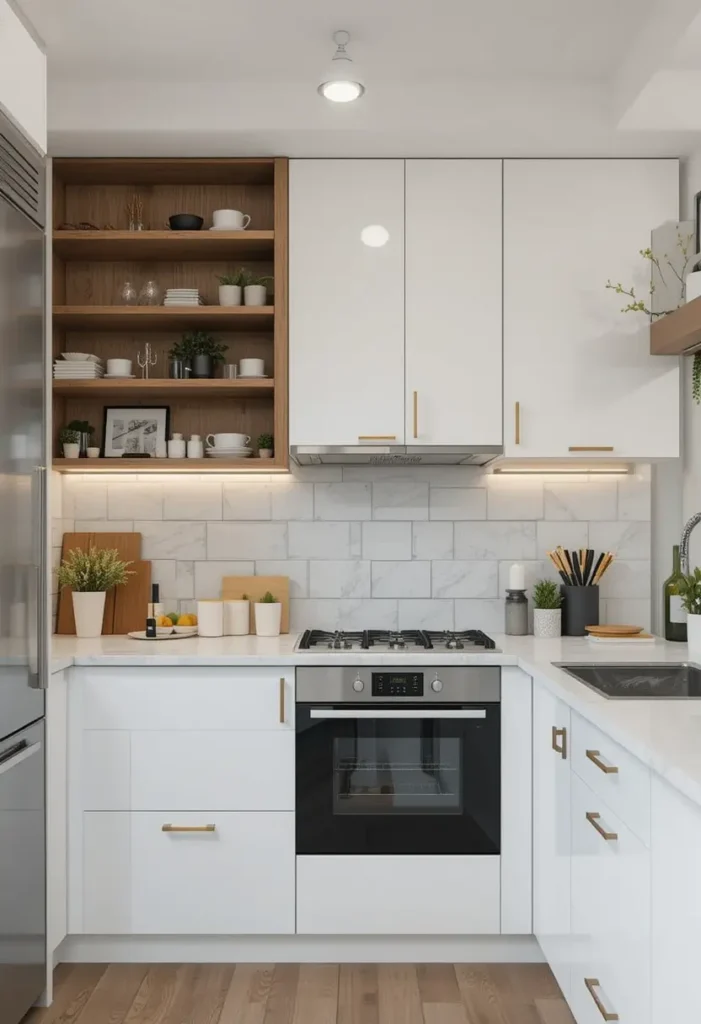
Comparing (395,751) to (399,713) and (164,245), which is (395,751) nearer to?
(399,713)

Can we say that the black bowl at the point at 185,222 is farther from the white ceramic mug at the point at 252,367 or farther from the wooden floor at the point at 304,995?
the wooden floor at the point at 304,995

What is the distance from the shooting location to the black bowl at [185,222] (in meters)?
3.44

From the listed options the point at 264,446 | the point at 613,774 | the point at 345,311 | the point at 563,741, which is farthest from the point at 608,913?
the point at 345,311

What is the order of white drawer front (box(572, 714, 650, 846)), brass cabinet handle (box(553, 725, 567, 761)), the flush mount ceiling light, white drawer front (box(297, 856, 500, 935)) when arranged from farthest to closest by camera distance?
white drawer front (box(297, 856, 500, 935)) < the flush mount ceiling light < brass cabinet handle (box(553, 725, 567, 761)) < white drawer front (box(572, 714, 650, 846))

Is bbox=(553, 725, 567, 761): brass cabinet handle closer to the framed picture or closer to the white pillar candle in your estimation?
the white pillar candle

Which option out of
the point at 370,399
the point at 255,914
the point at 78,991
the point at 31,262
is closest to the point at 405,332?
the point at 370,399

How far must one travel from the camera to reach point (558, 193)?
133 inches

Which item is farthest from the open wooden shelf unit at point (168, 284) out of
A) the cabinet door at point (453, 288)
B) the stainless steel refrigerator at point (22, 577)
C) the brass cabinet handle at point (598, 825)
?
the brass cabinet handle at point (598, 825)

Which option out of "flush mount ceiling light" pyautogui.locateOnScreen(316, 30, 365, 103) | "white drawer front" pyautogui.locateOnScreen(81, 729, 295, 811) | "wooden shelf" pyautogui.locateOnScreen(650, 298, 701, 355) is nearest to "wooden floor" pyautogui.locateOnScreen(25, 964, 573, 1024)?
"white drawer front" pyautogui.locateOnScreen(81, 729, 295, 811)

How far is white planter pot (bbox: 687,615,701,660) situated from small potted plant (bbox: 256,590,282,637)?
1.42m

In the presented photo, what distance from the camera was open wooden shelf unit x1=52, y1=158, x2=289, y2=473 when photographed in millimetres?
3391

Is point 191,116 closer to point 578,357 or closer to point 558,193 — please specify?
point 558,193

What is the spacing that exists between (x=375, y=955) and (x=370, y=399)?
6.03ft

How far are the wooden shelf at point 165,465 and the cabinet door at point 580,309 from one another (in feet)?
2.92
